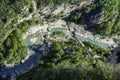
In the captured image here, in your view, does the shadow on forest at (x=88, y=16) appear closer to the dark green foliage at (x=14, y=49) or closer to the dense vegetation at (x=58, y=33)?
the dense vegetation at (x=58, y=33)

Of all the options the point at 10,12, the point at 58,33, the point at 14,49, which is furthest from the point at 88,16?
the point at 14,49

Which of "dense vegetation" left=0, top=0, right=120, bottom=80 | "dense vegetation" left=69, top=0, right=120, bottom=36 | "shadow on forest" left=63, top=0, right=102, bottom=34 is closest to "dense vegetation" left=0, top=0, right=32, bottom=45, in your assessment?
"dense vegetation" left=0, top=0, right=120, bottom=80

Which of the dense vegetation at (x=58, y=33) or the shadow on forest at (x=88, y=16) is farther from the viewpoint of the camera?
the shadow on forest at (x=88, y=16)

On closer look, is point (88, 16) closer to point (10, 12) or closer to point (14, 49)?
point (10, 12)

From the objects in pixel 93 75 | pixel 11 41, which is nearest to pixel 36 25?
pixel 11 41

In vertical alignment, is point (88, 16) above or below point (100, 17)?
above

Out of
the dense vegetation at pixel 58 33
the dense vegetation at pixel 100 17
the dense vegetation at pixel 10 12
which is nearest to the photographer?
the dense vegetation at pixel 58 33

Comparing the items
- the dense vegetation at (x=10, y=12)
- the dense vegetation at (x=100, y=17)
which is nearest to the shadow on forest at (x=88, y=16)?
the dense vegetation at (x=100, y=17)

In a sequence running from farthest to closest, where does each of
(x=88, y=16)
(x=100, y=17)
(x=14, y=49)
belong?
(x=88, y=16) → (x=100, y=17) → (x=14, y=49)

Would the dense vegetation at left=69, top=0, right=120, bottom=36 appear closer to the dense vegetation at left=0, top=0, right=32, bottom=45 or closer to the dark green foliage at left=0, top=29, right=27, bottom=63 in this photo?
the dense vegetation at left=0, top=0, right=32, bottom=45
